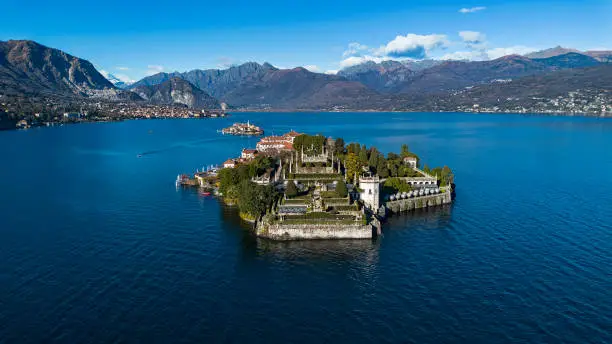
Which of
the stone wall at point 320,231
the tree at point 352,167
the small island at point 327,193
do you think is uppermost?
the tree at point 352,167

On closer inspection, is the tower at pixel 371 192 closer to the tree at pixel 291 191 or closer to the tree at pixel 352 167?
the tree at pixel 291 191

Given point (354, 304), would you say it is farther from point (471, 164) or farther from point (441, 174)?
point (471, 164)

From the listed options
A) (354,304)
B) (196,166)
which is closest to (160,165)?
(196,166)

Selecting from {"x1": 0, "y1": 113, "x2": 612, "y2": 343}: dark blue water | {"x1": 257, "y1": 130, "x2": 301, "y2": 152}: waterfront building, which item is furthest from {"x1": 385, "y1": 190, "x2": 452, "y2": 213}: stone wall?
{"x1": 257, "y1": 130, "x2": 301, "y2": 152}: waterfront building

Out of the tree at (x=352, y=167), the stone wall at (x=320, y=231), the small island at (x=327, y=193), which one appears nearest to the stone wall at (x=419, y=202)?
the small island at (x=327, y=193)

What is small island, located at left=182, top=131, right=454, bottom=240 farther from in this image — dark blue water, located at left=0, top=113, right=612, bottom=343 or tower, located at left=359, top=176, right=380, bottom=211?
dark blue water, located at left=0, top=113, right=612, bottom=343

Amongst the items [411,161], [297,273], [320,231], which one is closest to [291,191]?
[320,231]
